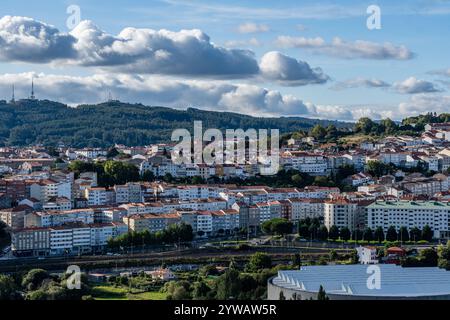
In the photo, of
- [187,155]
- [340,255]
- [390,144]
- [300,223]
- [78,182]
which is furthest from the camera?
[390,144]

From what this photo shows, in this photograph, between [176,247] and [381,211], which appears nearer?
[176,247]

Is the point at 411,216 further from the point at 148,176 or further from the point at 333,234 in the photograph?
the point at 148,176

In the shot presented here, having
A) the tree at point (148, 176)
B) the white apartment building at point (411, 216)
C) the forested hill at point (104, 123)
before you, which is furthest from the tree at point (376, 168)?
the forested hill at point (104, 123)

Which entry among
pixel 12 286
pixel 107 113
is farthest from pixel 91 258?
pixel 107 113

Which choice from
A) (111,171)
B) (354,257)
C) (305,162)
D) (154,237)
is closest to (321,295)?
(354,257)

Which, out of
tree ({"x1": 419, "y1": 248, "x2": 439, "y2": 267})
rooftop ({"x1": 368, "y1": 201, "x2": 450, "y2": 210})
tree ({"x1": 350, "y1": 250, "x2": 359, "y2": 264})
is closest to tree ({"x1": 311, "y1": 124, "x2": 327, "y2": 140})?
rooftop ({"x1": 368, "y1": 201, "x2": 450, "y2": 210})

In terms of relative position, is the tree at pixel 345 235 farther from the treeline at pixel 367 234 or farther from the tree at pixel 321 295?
the tree at pixel 321 295

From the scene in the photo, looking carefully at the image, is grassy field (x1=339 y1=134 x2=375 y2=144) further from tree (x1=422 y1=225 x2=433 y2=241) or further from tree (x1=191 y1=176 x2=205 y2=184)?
tree (x1=422 y1=225 x2=433 y2=241)

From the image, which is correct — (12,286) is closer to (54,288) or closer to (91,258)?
(54,288)
